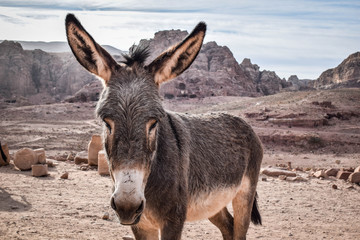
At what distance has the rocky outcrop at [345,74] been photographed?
95.2 meters

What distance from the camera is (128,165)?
2779 mm

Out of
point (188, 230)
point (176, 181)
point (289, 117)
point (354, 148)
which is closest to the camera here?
point (176, 181)

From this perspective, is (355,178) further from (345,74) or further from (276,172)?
(345,74)

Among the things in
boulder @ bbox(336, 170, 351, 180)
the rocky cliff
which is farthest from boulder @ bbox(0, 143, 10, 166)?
the rocky cliff

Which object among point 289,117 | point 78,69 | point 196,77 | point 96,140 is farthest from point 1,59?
point 96,140

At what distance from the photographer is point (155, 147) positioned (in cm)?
314

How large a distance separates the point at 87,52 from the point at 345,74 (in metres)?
113

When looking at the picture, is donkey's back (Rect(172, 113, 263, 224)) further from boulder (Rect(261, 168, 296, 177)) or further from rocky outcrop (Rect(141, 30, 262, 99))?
rocky outcrop (Rect(141, 30, 262, 99))

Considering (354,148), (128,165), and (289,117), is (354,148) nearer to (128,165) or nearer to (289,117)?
(289,117)

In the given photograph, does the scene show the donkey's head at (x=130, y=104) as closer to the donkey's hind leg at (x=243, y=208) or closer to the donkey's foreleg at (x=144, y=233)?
the donkey's foreleg at (x=144, y=233)

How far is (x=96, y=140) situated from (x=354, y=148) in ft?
75.5

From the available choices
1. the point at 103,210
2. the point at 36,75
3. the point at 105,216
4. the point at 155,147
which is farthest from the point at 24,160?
the point at 36,75

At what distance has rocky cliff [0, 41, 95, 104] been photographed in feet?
296

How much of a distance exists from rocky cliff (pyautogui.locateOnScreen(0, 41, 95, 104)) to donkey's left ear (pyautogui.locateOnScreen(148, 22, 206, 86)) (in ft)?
287
